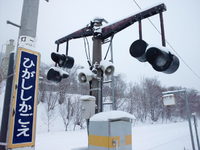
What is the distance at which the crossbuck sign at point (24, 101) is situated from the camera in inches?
62.5

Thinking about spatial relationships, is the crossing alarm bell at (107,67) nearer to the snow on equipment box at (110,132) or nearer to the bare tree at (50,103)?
the snow on equipment box at (110,132)

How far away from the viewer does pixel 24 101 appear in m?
1.68

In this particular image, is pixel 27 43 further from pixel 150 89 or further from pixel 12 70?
pixel 150 89

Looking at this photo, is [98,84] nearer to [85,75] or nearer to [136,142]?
[85,75]

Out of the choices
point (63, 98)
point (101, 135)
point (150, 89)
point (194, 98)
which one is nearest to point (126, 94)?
point (150, 89)

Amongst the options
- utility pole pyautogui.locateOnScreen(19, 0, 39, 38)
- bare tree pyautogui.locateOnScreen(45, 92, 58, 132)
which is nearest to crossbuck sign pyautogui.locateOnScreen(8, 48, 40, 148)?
utility pole pyautogui.locateOnScreen(19, 0, 39, 38)

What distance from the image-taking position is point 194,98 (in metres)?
37.6

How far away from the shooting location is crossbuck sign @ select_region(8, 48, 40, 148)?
1.59 meters

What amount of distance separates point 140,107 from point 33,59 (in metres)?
28.5

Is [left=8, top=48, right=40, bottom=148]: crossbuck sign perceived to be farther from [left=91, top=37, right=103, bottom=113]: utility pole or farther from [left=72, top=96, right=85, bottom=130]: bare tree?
[left=72, top=96, right=85, bottom=130]: bare tree

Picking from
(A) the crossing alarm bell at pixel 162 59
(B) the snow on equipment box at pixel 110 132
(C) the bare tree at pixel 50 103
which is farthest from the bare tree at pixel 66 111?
(A) the crossing alarm bell at pixel 162 59

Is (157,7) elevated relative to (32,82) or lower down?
elevated

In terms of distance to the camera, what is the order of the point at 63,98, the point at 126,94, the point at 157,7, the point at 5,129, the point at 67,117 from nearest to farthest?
the point at 5,129 → the point at 157,7 → the point at 67,117 → the point at 63,98 → the point at 126,94

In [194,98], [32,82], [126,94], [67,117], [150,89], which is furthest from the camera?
[194,98]
